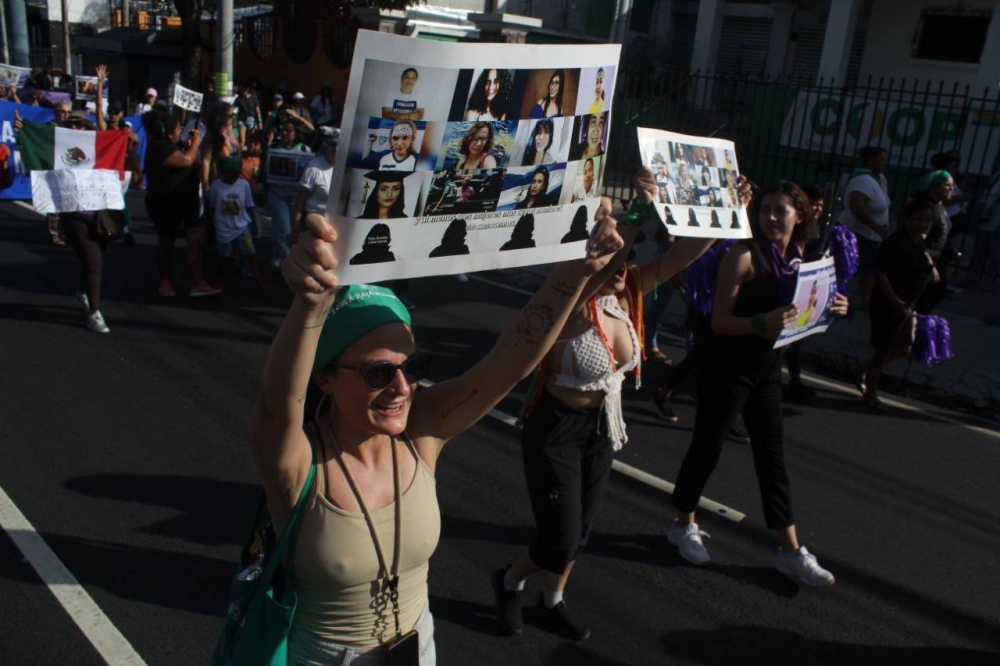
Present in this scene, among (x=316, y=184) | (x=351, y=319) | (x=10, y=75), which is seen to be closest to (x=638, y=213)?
(x=351, y=319)

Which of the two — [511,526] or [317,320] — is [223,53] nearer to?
[511,526]

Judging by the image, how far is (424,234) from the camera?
1.90 m

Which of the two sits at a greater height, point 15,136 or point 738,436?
point 15,136

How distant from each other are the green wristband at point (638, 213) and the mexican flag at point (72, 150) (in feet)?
20.0

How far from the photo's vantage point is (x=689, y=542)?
176 inches

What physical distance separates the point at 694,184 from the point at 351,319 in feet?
5.19

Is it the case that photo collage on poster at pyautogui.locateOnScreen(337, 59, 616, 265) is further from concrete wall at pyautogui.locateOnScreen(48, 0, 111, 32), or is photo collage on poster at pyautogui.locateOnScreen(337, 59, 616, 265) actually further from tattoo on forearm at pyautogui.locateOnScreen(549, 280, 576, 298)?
concrete wall at pyautogui.locateOnScreen(48, 0, 111, 32)

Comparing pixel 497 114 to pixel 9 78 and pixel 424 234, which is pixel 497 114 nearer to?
pixel 424 234

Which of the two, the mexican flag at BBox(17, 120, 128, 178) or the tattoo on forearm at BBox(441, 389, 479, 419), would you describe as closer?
the tattoo on forearm at BBox(441, 389, 479, 419)

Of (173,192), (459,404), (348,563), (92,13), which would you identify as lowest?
(173,192)

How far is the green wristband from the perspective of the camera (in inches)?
116

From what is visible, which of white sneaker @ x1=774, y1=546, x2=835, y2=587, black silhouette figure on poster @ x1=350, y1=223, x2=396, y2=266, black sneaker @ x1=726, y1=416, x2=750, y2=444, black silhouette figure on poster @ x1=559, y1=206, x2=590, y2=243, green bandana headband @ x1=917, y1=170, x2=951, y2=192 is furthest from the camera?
green bandana headband @ x1=917, y1=170, x2=951, y2=192

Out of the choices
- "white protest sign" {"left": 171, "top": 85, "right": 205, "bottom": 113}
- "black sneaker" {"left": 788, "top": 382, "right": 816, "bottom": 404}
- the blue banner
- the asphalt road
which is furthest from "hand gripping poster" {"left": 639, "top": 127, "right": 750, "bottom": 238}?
"white protest sign" {"left": 171, "top": 85, "right": 205, "bottom": 113}

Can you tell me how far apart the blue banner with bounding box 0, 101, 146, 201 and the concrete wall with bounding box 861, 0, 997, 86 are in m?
15.5
